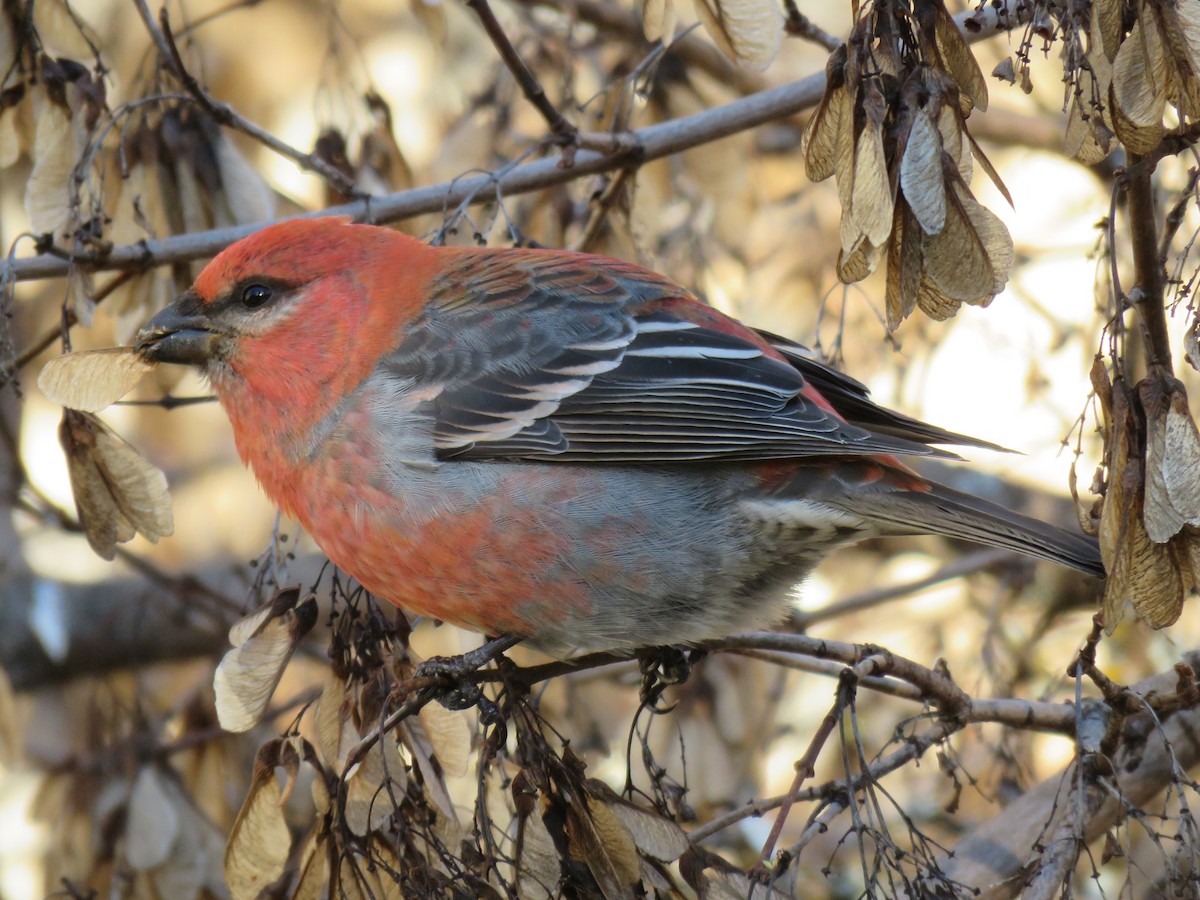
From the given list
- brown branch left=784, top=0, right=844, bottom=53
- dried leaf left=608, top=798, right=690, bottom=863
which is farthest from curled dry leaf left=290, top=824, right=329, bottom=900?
brown branch left=784, top=0, right=844, bottom=53

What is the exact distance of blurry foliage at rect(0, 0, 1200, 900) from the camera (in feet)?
7.51

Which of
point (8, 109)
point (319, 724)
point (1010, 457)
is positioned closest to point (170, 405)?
point (8, 109)

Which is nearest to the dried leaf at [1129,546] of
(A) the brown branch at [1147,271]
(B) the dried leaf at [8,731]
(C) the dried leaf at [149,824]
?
(A) the brown branch at [1147,271]

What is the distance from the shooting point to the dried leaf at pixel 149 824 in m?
3.56

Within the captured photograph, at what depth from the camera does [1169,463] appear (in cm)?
227

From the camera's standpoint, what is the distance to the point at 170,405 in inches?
132

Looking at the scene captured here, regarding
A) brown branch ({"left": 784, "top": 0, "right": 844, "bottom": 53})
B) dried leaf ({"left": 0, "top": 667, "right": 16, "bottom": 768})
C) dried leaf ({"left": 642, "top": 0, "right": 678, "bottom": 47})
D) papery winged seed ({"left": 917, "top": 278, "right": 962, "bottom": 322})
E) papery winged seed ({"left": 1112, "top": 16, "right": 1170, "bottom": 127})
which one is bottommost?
dried leaf ({"left": 0, "top": 667, "right": 16, "bottom": 768})

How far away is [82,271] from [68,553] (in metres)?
4.14

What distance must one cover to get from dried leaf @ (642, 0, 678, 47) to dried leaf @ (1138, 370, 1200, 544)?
1.27 m

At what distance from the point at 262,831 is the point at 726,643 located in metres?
1.11

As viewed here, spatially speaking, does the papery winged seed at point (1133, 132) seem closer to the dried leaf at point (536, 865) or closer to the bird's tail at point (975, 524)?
the bird's tail at point (975, 524)

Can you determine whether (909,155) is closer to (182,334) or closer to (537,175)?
(537,175)

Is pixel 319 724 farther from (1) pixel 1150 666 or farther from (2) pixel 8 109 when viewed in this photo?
(1) pixel 1150 666

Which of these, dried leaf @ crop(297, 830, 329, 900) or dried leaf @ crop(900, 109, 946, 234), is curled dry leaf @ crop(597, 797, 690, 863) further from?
dried leaf @ crop(900, 109, 946, 234)
